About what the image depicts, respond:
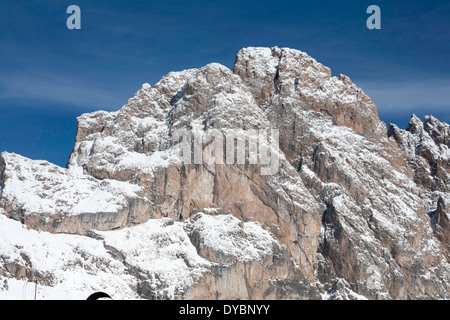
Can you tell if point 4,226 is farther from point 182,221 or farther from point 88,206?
→ point 182,221

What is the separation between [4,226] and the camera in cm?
18062

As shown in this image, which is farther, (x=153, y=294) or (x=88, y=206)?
(x=88, y=206)

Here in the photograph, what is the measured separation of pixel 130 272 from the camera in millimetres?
176625

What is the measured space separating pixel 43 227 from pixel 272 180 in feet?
189
